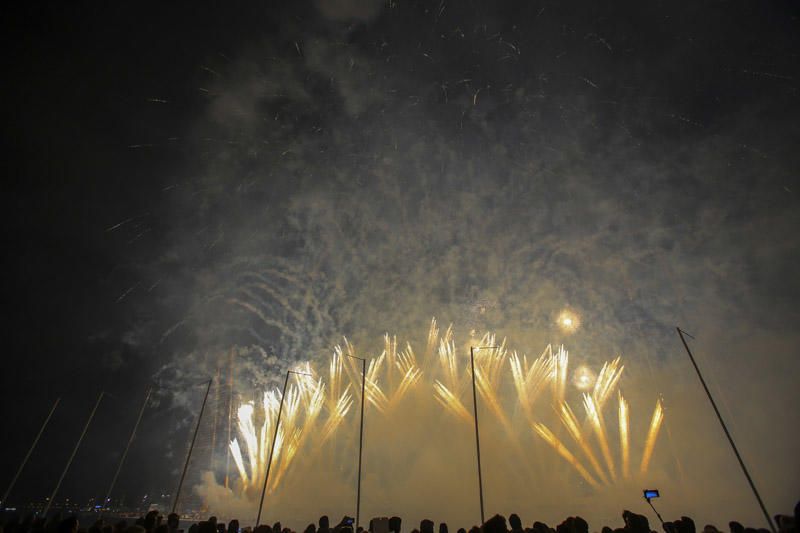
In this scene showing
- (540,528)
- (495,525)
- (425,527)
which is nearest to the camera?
(495,525)

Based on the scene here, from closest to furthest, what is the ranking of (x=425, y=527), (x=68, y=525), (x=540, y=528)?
(x=68, y=525), (x=540, y=528), (x=425, y=527)

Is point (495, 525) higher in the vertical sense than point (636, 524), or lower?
lower

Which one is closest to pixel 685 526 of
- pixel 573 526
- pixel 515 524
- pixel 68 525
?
pixel 573 526

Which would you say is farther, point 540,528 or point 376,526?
point 376,526

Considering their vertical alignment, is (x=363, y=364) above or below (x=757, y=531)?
above

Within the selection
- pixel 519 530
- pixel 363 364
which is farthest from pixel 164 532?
pixel 363 364

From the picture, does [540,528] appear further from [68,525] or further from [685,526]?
[68,525]

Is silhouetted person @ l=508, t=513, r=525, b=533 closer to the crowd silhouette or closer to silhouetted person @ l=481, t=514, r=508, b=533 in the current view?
the crowd silhouette

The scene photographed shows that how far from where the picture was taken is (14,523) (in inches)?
386

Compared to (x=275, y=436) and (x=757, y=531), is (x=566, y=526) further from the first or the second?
(x=275, y=436)

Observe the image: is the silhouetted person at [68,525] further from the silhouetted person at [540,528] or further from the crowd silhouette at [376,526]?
the silhouetted person at [540,528]

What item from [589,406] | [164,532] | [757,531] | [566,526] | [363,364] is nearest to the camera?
[164,532]

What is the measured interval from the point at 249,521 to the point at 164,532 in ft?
417

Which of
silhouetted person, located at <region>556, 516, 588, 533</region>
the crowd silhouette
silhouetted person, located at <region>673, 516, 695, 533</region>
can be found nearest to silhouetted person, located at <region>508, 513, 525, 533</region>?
the crowd silhouette
